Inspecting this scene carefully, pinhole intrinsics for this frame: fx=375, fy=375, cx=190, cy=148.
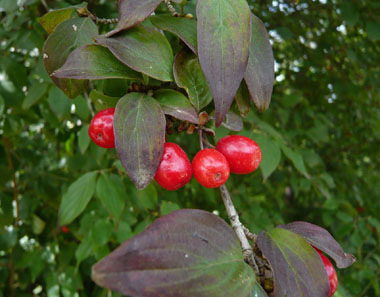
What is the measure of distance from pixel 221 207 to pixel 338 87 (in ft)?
3.55

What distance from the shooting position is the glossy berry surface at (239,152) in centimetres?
75

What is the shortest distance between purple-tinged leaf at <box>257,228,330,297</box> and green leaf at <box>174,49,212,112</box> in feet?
0.92

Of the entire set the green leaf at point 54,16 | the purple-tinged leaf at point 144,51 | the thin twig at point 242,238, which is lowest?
the thin twig at point 242,238

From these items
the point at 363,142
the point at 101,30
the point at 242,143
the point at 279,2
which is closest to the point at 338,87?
the point at 279,2

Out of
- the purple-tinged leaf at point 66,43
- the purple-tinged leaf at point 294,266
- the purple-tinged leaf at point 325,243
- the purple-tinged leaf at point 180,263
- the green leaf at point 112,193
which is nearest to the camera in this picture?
the purple-tinged leaf at point 180,263

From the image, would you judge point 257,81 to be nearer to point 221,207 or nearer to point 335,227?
point 221,207

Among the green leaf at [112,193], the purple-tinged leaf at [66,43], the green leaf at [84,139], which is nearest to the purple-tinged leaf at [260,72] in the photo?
the purple-tinged leaf at [66,43]

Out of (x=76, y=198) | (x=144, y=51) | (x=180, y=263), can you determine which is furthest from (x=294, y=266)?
(x=76, y=198)

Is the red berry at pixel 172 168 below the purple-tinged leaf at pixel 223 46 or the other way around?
below

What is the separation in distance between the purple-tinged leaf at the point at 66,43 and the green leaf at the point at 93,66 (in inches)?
3.9

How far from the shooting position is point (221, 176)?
685 millimetres

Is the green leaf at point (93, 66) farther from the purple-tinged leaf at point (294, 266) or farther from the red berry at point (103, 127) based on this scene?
the purple-tinged leaf at point (294, 266)

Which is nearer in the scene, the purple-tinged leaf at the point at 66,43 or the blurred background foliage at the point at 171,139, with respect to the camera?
the purple-tinged leaf at the point at 66,43

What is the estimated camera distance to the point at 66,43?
785mm
